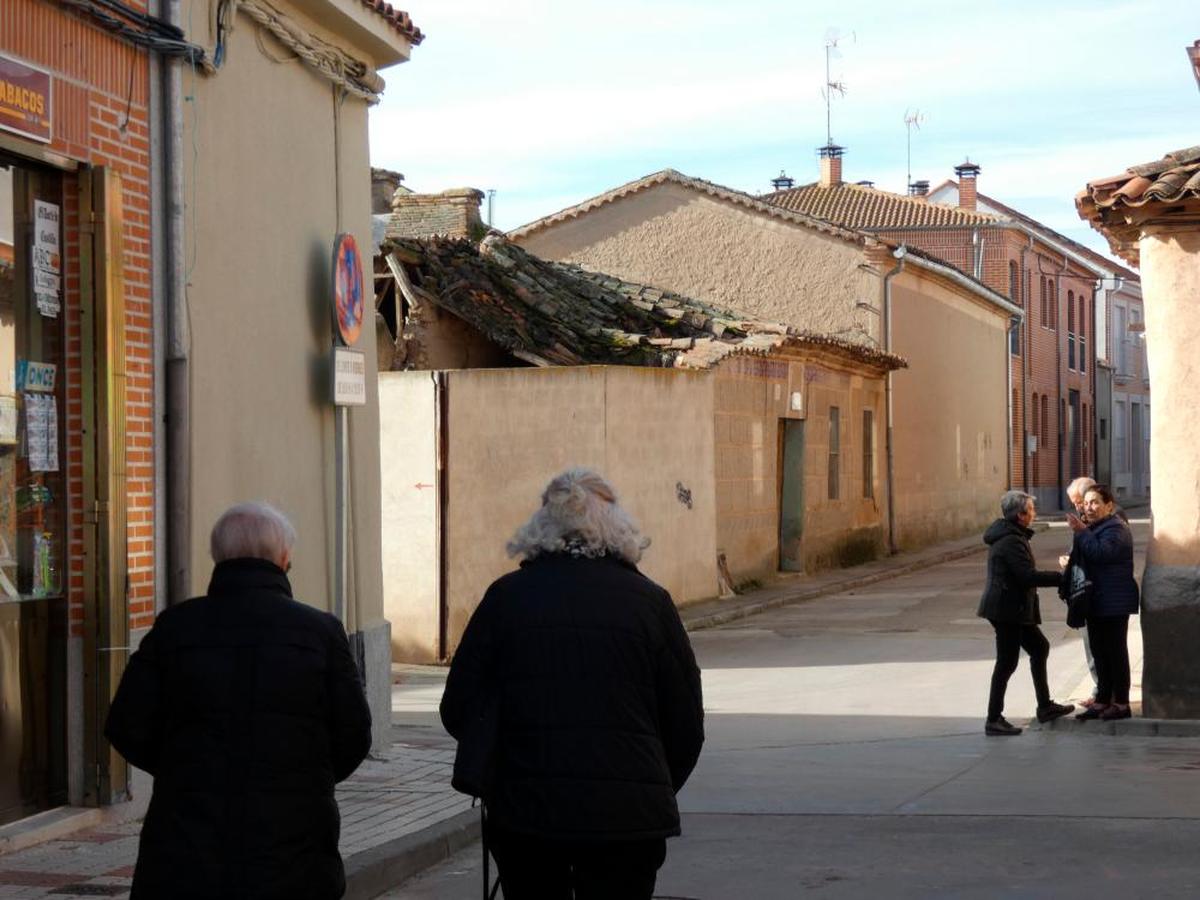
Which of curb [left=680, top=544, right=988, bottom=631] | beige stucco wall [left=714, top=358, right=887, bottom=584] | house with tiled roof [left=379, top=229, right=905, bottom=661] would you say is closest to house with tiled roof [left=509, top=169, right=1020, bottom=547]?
beige stucco wall [left=714, top=358, right=887, bottom=584]

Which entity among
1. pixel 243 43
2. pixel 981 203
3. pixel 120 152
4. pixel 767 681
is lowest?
pixel 767 681

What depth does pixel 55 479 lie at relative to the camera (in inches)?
318

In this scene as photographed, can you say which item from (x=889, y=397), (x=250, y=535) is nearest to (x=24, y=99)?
(x=250, y=535)

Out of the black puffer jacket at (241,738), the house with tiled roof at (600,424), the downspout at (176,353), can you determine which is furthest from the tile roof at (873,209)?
the black puffer jacket at (241,738)

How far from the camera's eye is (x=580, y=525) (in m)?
4.69

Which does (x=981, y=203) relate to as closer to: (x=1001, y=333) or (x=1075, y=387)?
(x=1075, y=387)

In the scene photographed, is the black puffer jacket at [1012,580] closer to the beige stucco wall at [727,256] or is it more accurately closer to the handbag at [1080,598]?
the handbag at [1080,598]

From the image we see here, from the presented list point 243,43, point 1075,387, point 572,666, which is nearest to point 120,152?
point 243,43

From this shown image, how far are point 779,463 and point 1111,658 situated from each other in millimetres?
15090

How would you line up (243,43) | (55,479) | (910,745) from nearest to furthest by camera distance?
1. (55,479)
2. (243,43)
3. (910,745)

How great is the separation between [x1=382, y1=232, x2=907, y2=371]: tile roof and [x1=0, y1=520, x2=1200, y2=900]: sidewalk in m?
8.58

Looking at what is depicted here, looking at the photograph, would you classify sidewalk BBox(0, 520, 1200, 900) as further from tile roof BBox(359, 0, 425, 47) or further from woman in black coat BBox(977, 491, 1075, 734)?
tile roof BBox(359, 0, 425, 47)

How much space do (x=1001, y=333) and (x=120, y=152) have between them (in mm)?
38316

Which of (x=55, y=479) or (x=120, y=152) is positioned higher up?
(x=120, y=152)
